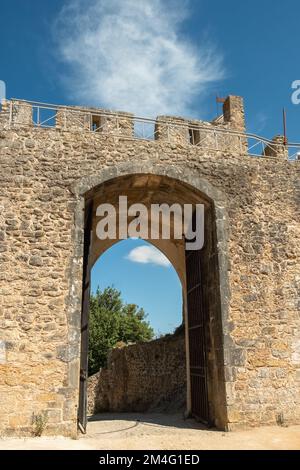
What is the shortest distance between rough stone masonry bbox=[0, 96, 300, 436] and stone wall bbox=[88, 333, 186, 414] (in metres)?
4.76

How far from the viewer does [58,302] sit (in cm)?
712

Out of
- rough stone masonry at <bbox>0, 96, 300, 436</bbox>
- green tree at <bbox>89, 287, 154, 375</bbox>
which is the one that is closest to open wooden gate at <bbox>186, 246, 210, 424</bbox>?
rough stone masonry at <bbox>0, 96, 300, 436</bbox>

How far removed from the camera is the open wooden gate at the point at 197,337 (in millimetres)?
8516

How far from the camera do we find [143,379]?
14570mm

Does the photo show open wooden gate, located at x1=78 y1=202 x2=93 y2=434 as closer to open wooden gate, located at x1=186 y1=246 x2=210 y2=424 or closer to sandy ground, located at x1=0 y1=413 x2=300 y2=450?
sandy ground, located at x1=0 y1=413 x2=300 y2=450

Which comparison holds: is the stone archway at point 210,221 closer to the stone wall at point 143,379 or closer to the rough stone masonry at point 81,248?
the rough stone masonry at point 81,248

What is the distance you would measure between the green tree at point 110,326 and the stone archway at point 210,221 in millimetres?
15562

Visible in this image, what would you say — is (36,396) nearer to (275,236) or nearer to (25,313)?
(25,313)

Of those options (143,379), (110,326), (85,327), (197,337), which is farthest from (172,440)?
(110,326)

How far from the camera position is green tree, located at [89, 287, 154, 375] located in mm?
24297

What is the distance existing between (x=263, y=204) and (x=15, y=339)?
5338mm

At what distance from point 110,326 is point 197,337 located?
56.0 feet

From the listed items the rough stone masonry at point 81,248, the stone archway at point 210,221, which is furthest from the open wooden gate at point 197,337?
the rough stone masonry at point 81,248

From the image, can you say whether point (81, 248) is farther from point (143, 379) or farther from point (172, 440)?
point (143, 379)
